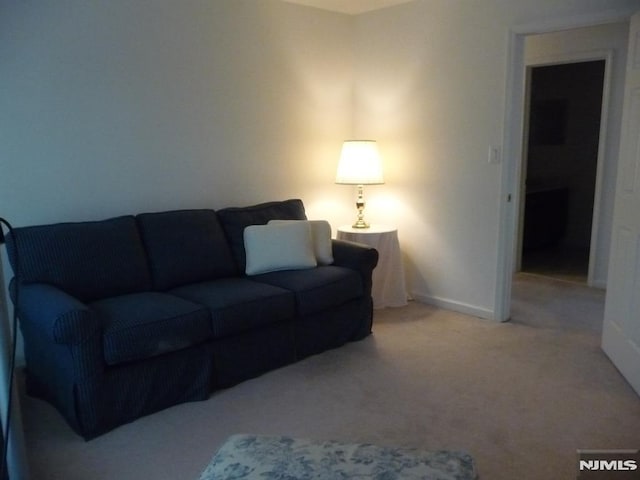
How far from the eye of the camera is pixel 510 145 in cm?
365

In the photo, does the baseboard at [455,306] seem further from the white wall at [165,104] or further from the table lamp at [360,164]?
the white wall at [165,104]

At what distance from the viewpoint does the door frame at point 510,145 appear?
349 centimetres

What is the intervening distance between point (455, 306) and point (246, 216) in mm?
1792

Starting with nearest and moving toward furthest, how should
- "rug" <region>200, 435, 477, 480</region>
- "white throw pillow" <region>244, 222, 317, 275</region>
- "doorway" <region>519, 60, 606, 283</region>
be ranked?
"rug" <region>200, 435, 477, 480</region> < "white throw pillow" <region>244, 222, 317, 275</region> < "doorway" <region>519, 60, 606, 283</region>

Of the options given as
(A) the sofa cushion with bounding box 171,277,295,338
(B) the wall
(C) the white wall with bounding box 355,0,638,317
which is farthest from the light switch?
(A) the sofa cushion with bounding box 171,277,295,338

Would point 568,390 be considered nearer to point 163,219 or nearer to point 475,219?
point 475,219

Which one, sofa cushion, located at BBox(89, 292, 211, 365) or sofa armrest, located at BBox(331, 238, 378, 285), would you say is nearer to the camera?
sofa cushion, located at BBox(89, 292, 211, 365)

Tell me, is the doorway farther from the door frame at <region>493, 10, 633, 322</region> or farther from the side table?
the side table

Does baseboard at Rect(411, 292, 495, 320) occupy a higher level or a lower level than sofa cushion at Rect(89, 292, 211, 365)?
lower

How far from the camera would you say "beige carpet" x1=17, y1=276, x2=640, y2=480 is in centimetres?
222

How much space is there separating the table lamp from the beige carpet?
1.29 m

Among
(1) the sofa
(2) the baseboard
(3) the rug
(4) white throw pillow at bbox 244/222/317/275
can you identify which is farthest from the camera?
(2) the baseboard

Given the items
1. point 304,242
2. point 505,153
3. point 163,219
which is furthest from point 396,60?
point 163,219

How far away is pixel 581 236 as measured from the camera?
6.41m
